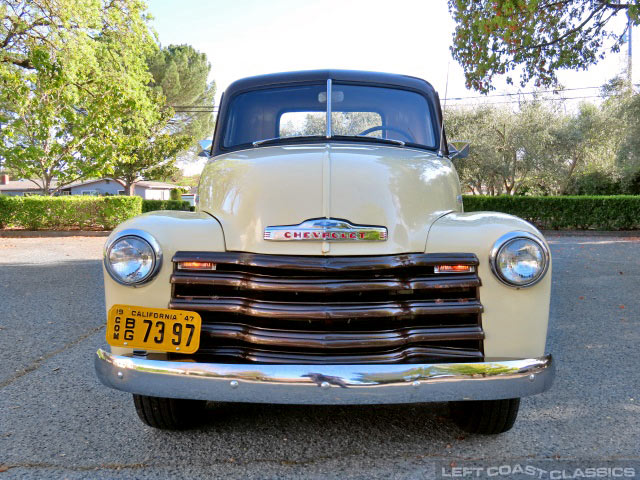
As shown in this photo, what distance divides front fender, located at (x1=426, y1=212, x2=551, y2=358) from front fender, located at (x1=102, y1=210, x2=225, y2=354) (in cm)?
107

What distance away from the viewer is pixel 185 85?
123 ft

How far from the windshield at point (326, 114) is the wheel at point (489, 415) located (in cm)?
180

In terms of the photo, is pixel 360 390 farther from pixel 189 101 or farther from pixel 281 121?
pixel 189 101

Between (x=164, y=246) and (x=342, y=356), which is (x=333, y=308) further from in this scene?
(x=164, y=246)

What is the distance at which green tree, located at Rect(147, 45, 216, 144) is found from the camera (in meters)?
35.9

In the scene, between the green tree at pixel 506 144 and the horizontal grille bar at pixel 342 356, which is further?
the green tree at pixel 506 144

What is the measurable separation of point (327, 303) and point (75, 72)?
1345cm

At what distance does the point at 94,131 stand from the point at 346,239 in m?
18.8

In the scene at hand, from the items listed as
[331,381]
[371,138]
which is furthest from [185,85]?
[331,381]

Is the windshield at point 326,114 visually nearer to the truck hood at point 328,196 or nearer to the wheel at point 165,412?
the truck hood at point 328,196

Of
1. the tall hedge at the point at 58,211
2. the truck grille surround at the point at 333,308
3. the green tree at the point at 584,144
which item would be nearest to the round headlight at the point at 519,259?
the truck grille surround at the point at 333,308

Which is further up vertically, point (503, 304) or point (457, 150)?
point (457, 150)

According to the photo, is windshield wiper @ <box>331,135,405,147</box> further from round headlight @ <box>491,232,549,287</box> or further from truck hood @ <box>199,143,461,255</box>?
round headlight @ <box>491,232,549,287</box>

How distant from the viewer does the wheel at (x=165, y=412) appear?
108 inches
